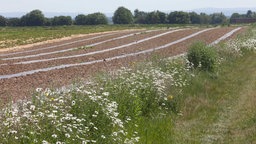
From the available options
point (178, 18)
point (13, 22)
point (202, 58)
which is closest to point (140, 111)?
point (202, 58)

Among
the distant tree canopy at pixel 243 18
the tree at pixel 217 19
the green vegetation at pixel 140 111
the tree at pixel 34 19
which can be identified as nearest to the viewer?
the green vegetation at pixel 140 111

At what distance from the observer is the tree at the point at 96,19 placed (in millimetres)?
113975

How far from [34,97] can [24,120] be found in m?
1.26

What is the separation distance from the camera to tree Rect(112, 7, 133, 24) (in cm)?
11938

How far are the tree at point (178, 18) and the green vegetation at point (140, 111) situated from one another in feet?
313

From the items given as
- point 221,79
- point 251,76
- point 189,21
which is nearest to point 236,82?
point 221,79

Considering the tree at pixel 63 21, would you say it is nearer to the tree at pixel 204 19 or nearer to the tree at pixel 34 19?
the tree at pixel 34 19

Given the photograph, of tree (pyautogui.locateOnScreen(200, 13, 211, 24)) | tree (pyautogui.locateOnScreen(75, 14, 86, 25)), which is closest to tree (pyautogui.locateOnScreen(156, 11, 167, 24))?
tree (pyautogui.locateOnScreen(200, 13, 211, 24))

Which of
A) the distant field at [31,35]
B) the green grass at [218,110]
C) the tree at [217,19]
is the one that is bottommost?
the tree at [217,19]

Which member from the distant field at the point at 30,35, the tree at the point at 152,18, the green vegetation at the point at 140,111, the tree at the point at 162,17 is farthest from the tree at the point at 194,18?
the green vegetation at the point at 140,111

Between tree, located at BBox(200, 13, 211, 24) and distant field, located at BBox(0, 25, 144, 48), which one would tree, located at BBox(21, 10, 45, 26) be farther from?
tree, located at BBox(200, 13, 211, 24)

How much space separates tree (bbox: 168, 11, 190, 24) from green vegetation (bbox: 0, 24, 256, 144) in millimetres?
95321

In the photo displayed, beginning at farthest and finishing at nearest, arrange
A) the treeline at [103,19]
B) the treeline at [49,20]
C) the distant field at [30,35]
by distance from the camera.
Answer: the treeline at [49,20], the treeline at [103,19], the distant field at [30,35]

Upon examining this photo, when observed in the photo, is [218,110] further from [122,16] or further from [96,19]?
[122,16]
